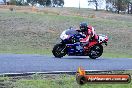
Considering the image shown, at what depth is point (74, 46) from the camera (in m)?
18.6

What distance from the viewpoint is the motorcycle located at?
18181 millimetres

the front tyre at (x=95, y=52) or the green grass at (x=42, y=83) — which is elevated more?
the green grass at (x=42, y=83)

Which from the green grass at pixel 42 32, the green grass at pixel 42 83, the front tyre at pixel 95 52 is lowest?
the green grass at pixel 42 32

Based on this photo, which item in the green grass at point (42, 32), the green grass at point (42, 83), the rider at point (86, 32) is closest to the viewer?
the green grass at point (42, 83)

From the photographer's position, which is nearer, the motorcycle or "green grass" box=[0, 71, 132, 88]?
"green grass" box=[0, 71, 132, 88]

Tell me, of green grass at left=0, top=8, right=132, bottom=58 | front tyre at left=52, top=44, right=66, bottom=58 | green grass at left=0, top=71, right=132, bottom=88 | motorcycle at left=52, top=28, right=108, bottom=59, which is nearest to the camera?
green grass at left=0, top=71, right=132, bottom=88

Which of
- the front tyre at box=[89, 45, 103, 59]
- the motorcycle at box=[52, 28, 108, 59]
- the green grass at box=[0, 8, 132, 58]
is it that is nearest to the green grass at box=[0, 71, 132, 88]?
the motorcycle at box=[52, 28, 108, 59]

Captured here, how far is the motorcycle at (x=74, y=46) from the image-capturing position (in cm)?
1818

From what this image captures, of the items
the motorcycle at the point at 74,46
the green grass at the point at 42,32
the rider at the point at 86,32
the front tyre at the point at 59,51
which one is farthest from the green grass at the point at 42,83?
the green grass at the point at 42,32

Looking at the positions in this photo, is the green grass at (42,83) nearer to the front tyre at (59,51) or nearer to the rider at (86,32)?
the front tyre at (59,51)

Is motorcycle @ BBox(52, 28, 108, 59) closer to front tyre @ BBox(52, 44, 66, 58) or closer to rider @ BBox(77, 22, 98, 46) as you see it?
front tyre @ BBox(52, 44, 66, 58)

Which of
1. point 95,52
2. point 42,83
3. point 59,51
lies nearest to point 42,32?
point 95,52

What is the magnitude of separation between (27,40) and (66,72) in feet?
87.8

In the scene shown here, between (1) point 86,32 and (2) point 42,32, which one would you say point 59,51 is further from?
(2) point 42,32
